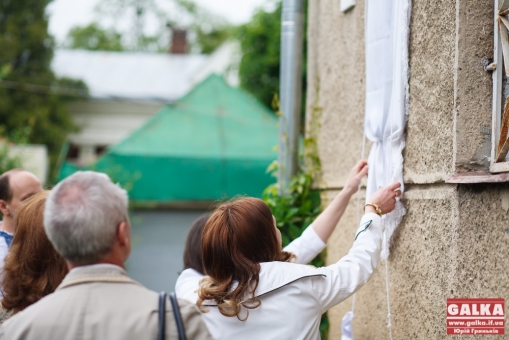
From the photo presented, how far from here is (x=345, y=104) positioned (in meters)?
3.68

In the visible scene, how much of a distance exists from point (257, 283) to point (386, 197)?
0.75 meters

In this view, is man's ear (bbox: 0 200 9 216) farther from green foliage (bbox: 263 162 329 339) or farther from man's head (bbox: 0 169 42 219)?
green foliage (bbox: 263 162 329 339)

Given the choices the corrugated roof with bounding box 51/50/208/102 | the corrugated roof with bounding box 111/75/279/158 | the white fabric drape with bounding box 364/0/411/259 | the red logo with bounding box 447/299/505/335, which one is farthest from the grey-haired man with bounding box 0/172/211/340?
the corrugated roof with bounding box 51/50/208/102

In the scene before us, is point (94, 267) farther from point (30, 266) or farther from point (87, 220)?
point (30, 266)

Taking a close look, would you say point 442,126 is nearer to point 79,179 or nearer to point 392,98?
point 392,98

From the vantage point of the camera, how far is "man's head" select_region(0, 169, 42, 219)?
128 inches

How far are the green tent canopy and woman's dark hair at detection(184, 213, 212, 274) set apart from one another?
4295 millimetres

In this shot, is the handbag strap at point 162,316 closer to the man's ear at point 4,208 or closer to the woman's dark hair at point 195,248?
the woman's dark hair at point 195,248

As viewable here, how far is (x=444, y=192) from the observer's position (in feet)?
8.01

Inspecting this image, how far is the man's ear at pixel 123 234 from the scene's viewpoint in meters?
1.73

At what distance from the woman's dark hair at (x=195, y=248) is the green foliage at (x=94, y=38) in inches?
1359

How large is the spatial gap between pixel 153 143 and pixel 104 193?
6.41 metres

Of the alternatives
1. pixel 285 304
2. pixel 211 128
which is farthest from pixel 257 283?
pixel 211 128

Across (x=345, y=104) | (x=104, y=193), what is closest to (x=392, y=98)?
(x=345, y=104)
